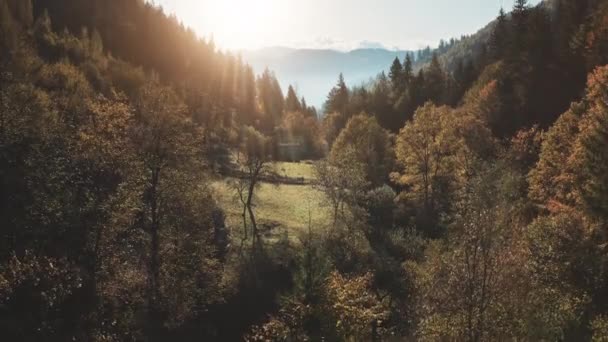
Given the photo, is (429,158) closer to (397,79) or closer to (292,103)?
(397,79)

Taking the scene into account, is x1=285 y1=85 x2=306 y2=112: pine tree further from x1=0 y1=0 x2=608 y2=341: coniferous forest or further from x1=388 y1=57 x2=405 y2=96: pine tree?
x1=0 y1=0 x2=608 y2=341: coniferous forest

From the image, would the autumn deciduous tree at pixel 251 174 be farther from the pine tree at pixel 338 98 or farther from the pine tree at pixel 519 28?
the pine tree at pixel 338 98

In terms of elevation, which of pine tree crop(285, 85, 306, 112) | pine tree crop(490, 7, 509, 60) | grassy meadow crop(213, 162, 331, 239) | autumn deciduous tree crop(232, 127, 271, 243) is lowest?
grassy meadow crop(213, 162, 331, 239)

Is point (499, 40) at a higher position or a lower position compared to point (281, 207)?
higher

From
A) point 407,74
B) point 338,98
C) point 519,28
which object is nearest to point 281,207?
point 519,28

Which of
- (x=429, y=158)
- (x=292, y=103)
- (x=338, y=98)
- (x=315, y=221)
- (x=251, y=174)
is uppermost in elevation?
(x=338, y=98)

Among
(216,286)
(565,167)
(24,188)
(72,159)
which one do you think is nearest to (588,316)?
(565,167)

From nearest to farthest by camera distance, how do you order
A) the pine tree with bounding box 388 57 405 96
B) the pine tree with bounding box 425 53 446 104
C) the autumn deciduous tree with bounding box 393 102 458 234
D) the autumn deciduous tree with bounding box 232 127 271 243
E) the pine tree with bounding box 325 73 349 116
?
the autumn deciduous tree with bounding box 232 127 271 243, the autumn deciduous tree with bounding box 393 102 458 234, the pine tree with bounding box 425 53 446 104, the pine tree with bounding box 388 57 405 96, the pine tree with bounding box 325 73 349 116

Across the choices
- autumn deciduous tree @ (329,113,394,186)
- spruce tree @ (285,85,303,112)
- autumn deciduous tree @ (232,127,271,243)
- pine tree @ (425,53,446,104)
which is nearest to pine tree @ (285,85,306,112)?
spruce tree @ (285,85,303,112)

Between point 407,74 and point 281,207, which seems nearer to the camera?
point 281,207

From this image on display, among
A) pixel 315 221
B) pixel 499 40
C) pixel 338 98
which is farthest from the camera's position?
pixel 338 98
